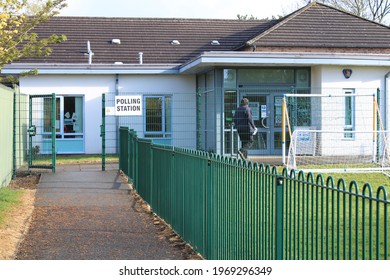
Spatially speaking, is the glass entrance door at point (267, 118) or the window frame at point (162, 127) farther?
the window frame at point (162, 127)

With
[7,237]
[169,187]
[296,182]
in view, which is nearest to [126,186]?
[169,187]

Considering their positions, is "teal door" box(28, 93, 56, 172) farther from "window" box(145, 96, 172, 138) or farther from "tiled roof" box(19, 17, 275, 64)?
"tiled roof" box(19, 17, 275, 64)

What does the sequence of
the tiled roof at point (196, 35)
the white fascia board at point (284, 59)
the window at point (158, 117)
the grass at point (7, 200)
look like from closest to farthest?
the grass at point (7, 200) → the white fascia board at point (284, 59) → the window at point (158, 117) → the tiled roof at point (196, 35)

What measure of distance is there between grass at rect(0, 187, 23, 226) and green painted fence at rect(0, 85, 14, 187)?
366 millimetres

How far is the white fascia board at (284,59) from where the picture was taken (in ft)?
75.9

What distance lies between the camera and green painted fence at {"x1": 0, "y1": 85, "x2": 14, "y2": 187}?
50.0 ft

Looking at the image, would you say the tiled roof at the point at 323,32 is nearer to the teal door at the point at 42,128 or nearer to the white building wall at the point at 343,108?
the white building wall at the point at 343,108

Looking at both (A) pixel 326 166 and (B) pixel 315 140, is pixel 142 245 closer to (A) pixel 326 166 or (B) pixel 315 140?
(A) pixel 326 166

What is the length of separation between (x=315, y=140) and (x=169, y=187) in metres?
11.6

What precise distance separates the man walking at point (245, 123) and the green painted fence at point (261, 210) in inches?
321

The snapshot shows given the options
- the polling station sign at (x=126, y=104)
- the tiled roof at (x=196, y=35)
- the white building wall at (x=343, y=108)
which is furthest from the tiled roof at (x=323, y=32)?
the polling station sign at (x=126, y=104)

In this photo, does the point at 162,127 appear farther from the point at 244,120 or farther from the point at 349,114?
the point at 349,114

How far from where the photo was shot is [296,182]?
6.16 metres

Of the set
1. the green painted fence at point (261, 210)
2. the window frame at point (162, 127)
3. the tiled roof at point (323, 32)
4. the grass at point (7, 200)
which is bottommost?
the grass at point (7, 200)
